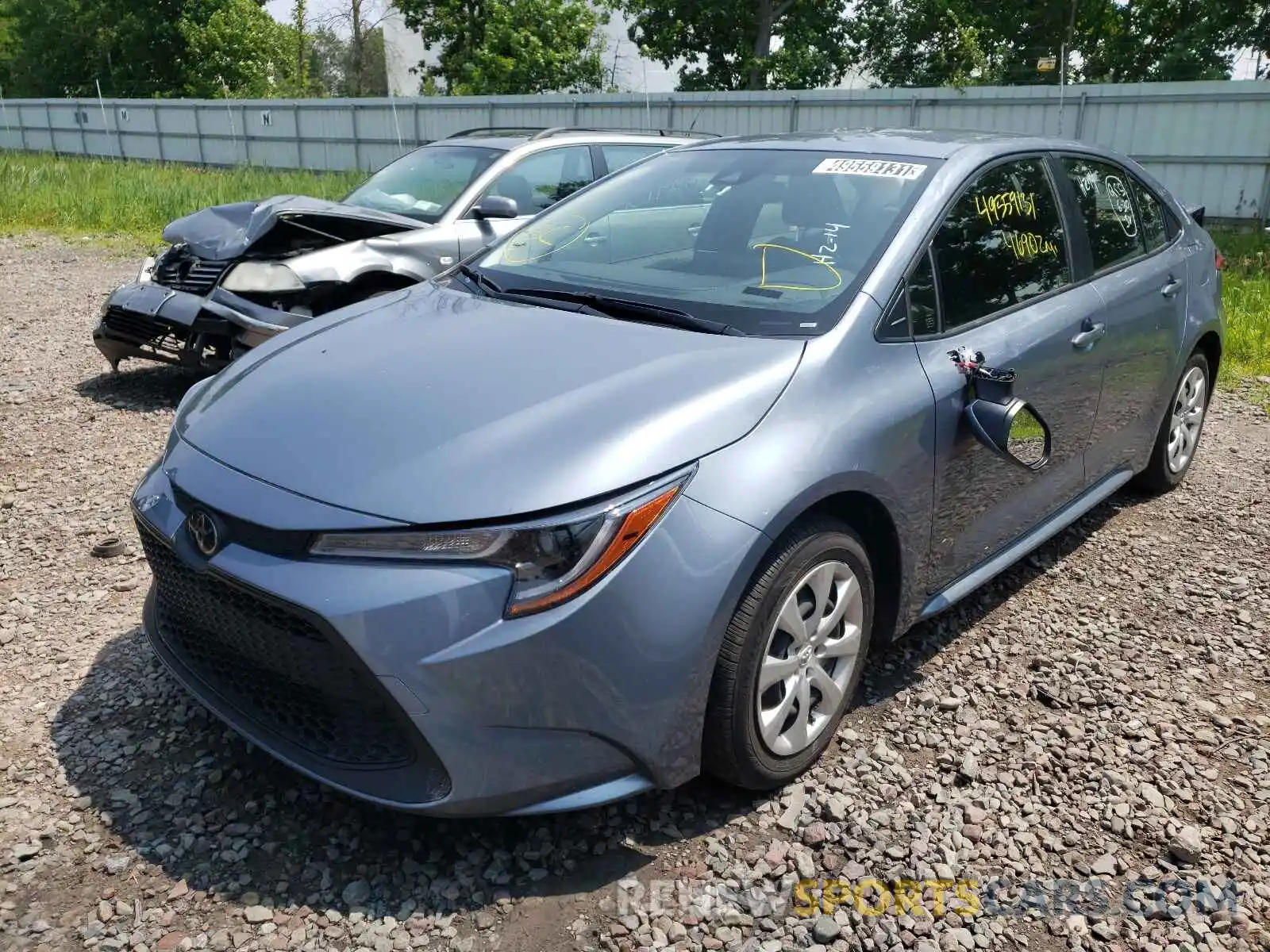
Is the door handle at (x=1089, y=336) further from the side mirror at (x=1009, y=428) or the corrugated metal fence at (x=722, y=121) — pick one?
the corrugated metal fence at (x=722, y=121)

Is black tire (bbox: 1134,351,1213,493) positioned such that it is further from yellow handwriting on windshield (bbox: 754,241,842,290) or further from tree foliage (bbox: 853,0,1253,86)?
tree foliage (bbox: 853,0,1253,86)

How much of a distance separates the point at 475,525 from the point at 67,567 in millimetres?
2652

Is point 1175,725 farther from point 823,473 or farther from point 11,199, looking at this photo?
point 11,199

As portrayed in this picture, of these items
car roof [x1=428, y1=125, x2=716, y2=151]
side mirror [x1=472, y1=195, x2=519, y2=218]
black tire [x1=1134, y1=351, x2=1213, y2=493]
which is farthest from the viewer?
car roof [x1=428, y1=125, x2=716, y2=151]

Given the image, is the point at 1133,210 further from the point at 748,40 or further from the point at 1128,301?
the point at 748,40

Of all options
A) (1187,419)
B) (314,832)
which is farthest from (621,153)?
(314,832)

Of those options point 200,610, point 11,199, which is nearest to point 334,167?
point 11,199

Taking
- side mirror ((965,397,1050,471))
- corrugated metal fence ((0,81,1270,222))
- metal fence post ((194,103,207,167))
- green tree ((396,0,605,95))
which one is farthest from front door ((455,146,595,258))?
metal fence post ((194,103,207,167))

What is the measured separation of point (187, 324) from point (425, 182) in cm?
216

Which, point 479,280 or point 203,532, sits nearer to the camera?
point 203,532

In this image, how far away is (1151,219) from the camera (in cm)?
461

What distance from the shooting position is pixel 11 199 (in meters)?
15.7

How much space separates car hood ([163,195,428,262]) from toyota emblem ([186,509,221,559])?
409 centimetres

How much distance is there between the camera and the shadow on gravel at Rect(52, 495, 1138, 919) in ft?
8.18
